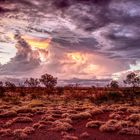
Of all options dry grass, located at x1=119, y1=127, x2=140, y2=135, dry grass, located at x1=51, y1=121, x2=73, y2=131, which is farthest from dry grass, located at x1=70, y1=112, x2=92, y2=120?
dry grass, located at x1=119, y1=127, x2=140, y2=135

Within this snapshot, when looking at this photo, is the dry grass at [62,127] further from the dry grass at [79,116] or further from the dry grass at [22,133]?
the dry grass at [79,116]

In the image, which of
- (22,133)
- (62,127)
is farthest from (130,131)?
(22,133)

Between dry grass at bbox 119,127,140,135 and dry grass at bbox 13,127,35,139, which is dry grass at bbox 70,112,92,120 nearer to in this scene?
dry grass at bbox 13,127,35,139

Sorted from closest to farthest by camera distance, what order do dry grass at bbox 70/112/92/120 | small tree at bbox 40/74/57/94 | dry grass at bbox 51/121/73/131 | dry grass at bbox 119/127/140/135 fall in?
1. dry grass at bbox 119/127/140/135
2. dry grass at bbox 51/121/73/131
3. dry grass at bbox 70/112/92/120
4. small tree at bbox 40/74/57/94

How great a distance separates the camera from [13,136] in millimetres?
23406

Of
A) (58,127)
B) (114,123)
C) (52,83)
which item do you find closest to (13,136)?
(58,127)

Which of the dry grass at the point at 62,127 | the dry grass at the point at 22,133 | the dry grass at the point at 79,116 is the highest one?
the dry grass at the point at 79,116

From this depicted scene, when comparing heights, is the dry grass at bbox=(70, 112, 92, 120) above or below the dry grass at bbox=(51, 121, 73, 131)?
above

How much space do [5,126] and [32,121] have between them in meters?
3.14

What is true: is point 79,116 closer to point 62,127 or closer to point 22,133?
point 62,127

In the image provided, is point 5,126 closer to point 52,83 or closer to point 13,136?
point 13,136

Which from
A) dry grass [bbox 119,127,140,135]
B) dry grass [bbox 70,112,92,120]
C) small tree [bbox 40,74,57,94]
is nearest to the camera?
dry grass [bbox 119,127,140,135]

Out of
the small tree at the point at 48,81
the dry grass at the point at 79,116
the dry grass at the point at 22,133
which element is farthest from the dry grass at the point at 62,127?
the small tree at the point at 48,81

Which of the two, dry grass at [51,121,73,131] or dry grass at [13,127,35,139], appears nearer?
dry grass at [13,127,35,139]
